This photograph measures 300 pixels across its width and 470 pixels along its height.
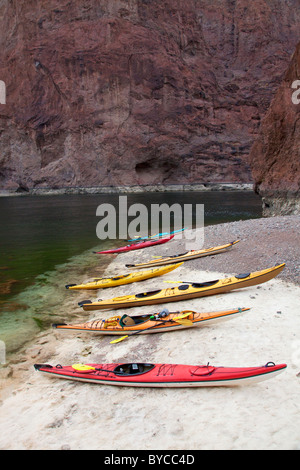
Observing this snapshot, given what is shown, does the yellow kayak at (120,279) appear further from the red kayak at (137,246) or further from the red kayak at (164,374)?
the red kayak at (137,246)

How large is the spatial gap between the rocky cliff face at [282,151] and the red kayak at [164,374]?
17.1 meters

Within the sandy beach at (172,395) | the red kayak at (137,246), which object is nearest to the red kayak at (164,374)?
the sandy beach at (172,395)

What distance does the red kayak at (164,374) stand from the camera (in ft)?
14.6

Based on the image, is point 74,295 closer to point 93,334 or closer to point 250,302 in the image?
point 93,334

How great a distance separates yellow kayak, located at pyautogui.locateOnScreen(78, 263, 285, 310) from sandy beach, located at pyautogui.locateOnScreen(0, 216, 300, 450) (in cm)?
19

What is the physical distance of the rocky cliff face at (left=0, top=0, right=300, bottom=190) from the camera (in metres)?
68.2

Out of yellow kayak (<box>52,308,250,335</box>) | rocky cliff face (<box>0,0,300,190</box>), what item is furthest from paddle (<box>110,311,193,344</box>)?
rocky cliff face (<box>0,0,300,190</box>)

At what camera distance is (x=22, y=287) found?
1054 cm

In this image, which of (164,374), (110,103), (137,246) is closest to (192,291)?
(164,374)

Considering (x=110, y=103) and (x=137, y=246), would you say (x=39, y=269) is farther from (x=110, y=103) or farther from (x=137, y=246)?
(x=110, y=103)

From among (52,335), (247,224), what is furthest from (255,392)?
(247,224)

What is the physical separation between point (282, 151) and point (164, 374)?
1972cm

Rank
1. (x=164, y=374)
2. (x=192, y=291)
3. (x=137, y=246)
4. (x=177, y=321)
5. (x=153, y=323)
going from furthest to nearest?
(x=137, y=246) < (x=192, y=291) < (x=153, y=323) < (x=177, y=321) < (x=164, y=374)

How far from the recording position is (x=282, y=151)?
69.7ft
